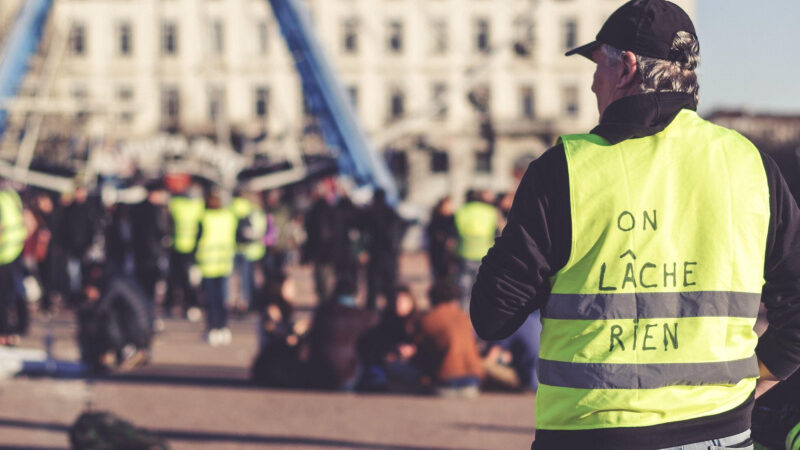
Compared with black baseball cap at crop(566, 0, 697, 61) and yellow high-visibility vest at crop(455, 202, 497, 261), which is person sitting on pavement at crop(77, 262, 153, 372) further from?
black baseball cap at crop(566, 0, 697, 61)

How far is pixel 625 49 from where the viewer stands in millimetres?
2467

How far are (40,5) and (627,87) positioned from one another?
1569cm

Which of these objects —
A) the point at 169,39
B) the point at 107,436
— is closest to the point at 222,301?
the point at 107,436

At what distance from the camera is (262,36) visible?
52.7 meters

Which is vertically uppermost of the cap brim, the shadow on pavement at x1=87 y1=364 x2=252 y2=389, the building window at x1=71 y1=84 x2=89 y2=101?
the cap brim

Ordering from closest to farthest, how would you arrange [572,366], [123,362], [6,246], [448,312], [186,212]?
[572,366]
[448,312]
[123,362]
[6,246]
[186,212]

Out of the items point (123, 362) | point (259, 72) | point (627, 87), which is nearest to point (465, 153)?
point (259, 72)

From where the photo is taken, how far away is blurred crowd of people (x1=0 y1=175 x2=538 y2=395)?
29.3 ft

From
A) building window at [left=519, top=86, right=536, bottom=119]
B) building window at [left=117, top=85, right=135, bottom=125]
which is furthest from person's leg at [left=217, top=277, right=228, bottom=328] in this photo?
building window at [left=519, top=86, right=536, bottom=119]

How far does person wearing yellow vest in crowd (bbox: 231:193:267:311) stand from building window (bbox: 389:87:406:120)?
37809mm

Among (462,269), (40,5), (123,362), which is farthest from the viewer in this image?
(40,5)

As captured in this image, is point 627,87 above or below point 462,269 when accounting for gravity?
above

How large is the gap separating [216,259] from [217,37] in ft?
140

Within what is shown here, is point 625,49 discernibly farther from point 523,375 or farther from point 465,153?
point 465,153
